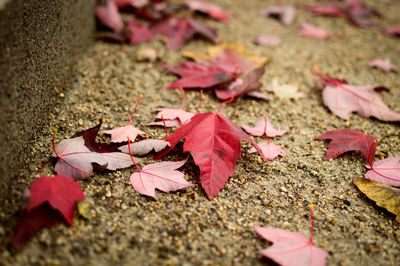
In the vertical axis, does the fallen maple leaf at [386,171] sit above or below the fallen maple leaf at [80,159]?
below

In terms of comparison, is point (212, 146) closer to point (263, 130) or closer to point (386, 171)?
point (263, 130)

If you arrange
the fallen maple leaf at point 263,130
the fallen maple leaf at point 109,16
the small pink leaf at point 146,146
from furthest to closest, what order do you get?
1. the fallen maple leaf at point 109,16
2. the fallen maple leaf at point 263,130
3. the small pink leaf at point 146,146

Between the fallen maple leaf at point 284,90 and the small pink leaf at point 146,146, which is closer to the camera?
the small pink leaf at point 146,146

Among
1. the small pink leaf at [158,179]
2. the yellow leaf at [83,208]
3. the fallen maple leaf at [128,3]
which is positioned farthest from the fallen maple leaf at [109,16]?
the yellow leaf at [83,208]

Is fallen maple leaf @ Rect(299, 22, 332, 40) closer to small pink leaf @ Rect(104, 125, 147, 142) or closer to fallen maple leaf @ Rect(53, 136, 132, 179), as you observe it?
small pink leaf @ Rect(104, 125, 147, 142)

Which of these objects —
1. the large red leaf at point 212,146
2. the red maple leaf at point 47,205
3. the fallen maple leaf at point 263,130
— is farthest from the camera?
the fallen maple leaf at point 263,130

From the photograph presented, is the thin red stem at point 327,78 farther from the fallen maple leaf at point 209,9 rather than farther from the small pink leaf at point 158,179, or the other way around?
the small pink leaf at point 158,179

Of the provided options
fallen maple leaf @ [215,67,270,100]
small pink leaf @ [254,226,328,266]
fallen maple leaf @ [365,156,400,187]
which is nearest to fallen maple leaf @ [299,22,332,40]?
fallen maple leaf @ [215,67,270,100]

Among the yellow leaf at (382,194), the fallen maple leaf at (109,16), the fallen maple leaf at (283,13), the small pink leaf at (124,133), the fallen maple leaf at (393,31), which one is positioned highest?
the fallen maple leaf at (109,16)
